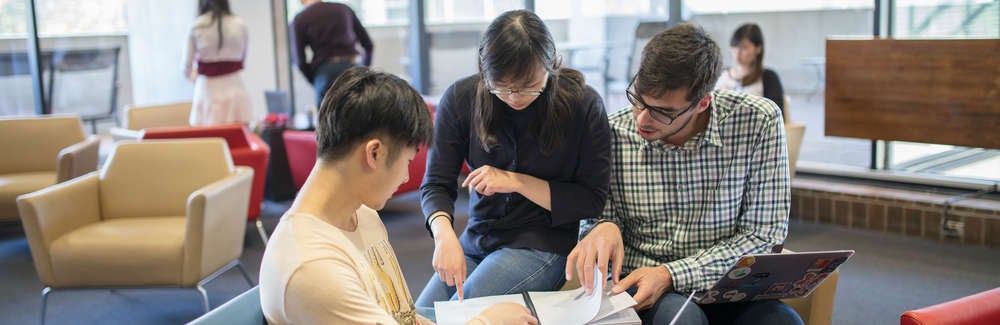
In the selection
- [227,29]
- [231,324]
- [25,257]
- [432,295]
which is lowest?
[25,257]

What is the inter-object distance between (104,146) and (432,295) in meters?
5.94

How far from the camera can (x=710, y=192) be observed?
228 centimetres

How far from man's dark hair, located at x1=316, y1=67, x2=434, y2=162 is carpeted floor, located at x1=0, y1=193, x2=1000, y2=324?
8.73 ft

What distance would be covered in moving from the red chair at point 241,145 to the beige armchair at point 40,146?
2.19 feet

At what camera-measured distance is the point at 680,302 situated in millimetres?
2135

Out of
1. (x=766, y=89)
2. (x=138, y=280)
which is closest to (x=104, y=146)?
(x=138, y=280)

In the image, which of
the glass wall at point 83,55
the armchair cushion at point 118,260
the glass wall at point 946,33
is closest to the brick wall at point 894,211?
the glass wall at point 946,33

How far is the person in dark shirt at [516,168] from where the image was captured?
2180 millimetres

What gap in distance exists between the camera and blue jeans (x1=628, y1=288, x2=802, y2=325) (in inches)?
82.7

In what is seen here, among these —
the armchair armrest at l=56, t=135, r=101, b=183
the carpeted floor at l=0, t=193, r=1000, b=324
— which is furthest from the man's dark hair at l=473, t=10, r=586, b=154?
the armchair armrest at l=56, t=135, r=101, b=183

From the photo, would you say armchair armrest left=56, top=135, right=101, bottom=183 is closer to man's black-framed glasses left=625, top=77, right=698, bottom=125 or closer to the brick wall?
man's black-framed glasses left=625, top=77, right=698, bottom=125

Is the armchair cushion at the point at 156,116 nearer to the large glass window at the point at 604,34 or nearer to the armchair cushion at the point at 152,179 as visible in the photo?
the armchair cushion at the point at 152,179

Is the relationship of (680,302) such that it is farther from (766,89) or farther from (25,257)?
(25,257)

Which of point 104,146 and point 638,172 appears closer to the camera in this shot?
point 638,172
